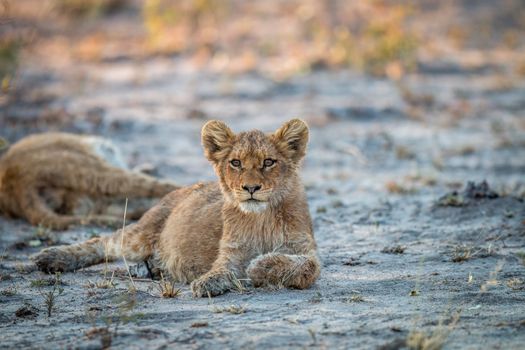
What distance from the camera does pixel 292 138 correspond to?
6.28m

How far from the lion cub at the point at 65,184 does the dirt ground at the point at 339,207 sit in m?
0.29

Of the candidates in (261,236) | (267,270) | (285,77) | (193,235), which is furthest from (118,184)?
(285,77)

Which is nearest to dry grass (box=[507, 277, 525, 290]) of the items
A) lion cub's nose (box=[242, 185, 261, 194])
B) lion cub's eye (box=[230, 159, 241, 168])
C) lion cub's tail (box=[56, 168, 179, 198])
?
lion cub's nose (box=[242, 185, 261, 194])

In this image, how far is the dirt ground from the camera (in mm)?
4809

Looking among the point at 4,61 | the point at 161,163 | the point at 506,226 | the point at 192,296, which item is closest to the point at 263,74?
the point at 161,163

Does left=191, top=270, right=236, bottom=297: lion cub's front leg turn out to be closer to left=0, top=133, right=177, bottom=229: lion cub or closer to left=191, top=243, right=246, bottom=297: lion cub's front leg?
left=191, top=243, right=246, bottom=297: lion cub's front leg

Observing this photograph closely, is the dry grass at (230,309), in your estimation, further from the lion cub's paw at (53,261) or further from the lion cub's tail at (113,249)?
the lion cub's paw at (53,261)

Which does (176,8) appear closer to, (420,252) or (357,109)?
(357,109)

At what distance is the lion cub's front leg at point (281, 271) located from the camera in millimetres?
5711

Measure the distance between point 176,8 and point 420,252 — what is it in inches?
474

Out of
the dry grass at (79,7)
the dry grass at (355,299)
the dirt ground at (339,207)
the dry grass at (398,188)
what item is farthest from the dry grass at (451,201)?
the dry grass at (79,7)

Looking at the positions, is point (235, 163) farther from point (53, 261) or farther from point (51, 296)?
point (53, 261)

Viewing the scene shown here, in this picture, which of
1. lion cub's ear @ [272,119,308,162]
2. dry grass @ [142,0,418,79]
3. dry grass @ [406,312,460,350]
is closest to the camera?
dry grass @ [406,312,460,350]

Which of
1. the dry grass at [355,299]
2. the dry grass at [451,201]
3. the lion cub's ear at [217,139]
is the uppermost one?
the lion cub's ear at [217,139]
